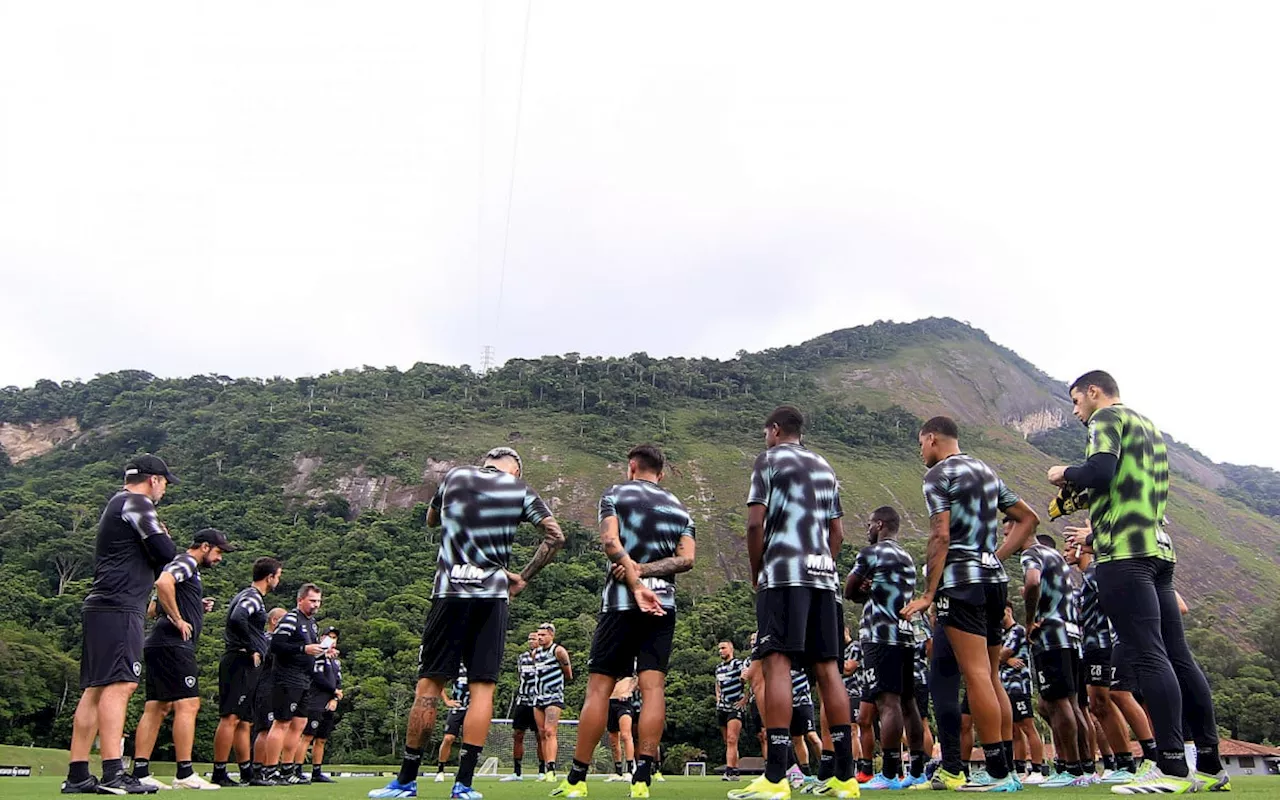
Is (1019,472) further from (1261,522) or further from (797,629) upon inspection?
(797,629)

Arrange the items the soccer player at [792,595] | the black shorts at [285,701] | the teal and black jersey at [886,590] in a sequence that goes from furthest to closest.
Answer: the black shorts at [285,701]
the teal and black jersey at [886,590]
the soccer player at [792,595]

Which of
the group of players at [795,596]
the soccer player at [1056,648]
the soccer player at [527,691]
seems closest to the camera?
the group of players at [795,596]

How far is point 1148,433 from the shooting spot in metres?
6.19

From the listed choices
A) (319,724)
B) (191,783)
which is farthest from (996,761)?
(319,724)

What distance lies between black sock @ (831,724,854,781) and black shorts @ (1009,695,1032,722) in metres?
3.96

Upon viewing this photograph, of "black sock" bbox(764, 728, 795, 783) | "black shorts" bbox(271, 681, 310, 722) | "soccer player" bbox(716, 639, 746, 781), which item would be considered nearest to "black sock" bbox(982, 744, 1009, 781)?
"black sock" bbox(764, 728, 795, 783)

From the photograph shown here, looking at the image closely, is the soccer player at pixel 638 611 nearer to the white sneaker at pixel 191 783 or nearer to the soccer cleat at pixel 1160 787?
the soccer cleat at pixel 1160 787

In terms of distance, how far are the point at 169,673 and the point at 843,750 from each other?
6.23m

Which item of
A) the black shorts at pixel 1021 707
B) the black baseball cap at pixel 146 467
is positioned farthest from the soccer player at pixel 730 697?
the black baseball cap at pixel 146 467

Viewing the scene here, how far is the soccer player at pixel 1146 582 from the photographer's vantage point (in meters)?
5.55

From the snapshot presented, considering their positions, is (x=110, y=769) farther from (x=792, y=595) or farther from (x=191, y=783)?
(x=792, y=595)

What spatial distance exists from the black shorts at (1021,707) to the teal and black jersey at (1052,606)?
0.92 m

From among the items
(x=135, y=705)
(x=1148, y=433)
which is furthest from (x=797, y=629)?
(x=135, y=705)

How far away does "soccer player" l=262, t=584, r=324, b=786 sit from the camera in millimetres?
10570
